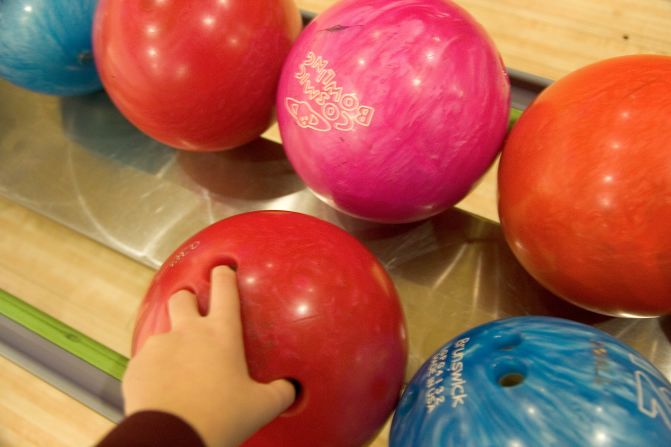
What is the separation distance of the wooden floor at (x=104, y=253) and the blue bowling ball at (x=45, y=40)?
36cm

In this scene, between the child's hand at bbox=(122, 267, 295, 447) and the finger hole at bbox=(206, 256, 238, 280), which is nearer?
the child's hand at bbox=(122, 267, 295, 447)

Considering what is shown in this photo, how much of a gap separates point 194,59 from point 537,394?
800mm

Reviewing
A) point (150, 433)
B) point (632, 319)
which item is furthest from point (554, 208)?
point (150, 433)

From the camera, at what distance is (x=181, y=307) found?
0.77 meters

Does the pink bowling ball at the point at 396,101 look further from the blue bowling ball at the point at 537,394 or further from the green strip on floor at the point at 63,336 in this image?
the green strip on floor at the point at 63,336

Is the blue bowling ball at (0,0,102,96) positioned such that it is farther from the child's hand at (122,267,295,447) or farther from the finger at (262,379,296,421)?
the finger at (262,379,296,421)

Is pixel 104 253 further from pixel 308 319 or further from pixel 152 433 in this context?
pixel 152 433

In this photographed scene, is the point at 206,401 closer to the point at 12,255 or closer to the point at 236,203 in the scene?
the point at 236,203

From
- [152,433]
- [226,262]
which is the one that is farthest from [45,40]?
[152,433]

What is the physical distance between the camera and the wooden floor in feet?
4.05

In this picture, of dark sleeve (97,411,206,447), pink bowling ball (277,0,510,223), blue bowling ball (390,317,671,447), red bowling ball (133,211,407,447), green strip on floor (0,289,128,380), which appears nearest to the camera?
dark sleeve (97,411,206,447)

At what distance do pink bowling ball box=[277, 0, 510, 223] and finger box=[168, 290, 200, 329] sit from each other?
35 cm

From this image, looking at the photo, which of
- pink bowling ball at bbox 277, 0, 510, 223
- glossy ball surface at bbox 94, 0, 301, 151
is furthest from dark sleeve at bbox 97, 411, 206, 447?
glossy ball surface at bbox 94, 0, 301, 151

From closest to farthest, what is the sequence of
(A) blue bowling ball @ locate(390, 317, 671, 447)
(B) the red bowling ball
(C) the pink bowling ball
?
(A) blue bowling ball @ locate(390, 317, 671, 447) → (B) the red bowling ball → (C) the pink bowling ball
